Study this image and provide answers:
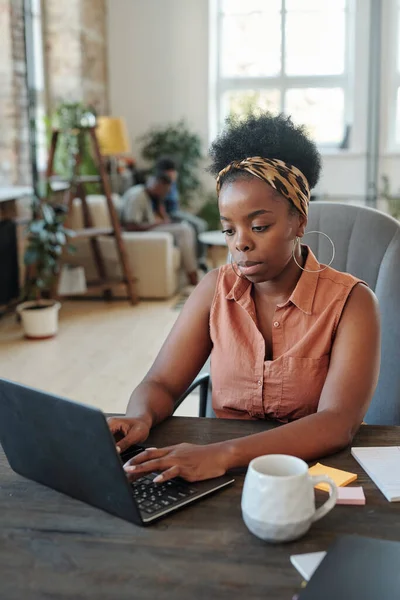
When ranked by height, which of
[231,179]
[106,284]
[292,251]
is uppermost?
[231,179]

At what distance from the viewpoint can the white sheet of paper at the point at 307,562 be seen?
2.77ft

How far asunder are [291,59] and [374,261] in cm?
645

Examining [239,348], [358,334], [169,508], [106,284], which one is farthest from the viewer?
[106,284]

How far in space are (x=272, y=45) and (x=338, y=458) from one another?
7.24 meters

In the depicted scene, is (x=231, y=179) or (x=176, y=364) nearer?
(x=231, y=179)

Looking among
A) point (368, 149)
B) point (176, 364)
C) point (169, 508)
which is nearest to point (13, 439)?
point (169, 508)

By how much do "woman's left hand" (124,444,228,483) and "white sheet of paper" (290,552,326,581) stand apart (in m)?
0.24

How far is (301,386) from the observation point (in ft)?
4.69

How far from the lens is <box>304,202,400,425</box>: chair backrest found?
173 centimetres

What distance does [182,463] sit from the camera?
109 cm

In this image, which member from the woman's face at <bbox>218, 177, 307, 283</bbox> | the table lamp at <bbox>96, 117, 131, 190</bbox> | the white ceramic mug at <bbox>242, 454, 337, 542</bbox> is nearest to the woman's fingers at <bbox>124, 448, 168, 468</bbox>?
the white ceramic mug at <bbox>242, 454, 337, 542</bbox>

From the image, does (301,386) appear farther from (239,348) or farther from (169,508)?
(169,508)

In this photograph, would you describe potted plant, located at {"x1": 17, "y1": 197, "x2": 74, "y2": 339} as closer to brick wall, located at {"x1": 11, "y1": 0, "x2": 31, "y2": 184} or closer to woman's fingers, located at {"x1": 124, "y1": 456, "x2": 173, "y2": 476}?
brick wall, located at {"x1": 11, "y1": 0, "x2": 31, "y2": 184}

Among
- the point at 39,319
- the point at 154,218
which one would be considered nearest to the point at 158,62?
the point at 154,218
